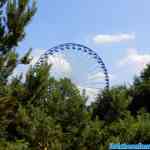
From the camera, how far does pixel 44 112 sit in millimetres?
26828

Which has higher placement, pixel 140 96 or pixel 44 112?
pixel 140 96

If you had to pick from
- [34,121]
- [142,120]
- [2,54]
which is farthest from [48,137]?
[2,54]

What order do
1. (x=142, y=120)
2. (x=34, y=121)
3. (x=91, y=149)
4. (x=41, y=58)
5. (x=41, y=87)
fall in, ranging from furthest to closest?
(x=41, y=58), (x=142, y=120), (x=91, y=149), (x=34, y=121), (x=41, y=87)

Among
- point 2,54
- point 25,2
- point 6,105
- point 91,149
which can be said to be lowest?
point 91,149

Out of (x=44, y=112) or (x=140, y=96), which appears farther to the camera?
(x=140, y=96)

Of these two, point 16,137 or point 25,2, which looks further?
point 16,137

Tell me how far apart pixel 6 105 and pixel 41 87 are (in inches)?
150

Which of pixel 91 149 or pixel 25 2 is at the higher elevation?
pixel 25 2

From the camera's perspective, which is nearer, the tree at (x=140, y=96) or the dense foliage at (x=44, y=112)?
the dense foliage at (x=44, y=112)

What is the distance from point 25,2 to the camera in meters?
16.0

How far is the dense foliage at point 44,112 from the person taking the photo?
15938 mm

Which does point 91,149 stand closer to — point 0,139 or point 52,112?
point 52,112

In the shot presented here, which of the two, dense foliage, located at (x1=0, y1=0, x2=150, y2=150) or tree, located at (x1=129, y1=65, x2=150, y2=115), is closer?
dense foliage, located at (x1=0, y1=0, x2=150, y2=150)

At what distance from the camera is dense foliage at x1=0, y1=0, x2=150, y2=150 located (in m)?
15.9
